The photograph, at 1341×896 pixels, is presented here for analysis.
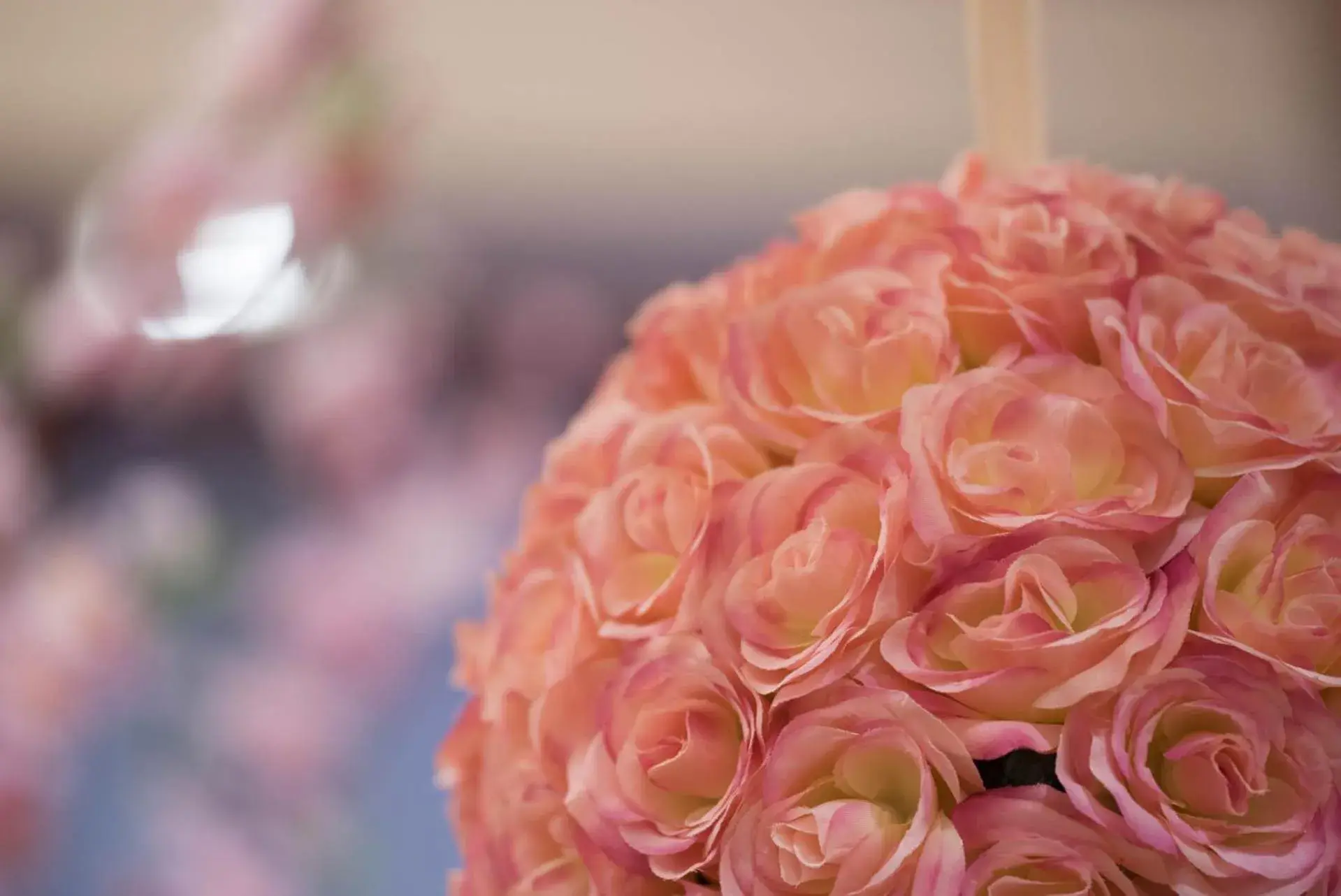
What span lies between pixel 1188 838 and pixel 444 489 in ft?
2.30

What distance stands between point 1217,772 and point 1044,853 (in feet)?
0.16

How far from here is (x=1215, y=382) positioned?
32 centimetres

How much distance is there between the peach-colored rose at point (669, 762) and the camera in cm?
30

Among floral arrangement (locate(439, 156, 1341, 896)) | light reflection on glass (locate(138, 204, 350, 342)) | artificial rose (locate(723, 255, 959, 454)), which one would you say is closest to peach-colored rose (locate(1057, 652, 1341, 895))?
floral arrangement (locate(439, 156, 1341, 896))

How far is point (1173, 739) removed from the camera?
0.28 meters

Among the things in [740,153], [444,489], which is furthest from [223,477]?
[740,153]

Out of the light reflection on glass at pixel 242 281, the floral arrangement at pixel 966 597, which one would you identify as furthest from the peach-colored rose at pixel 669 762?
the light reflection on glass at pixel 242 281

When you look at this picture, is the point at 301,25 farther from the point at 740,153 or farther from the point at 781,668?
the point at 781,668

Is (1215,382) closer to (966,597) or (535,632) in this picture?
(966,597)

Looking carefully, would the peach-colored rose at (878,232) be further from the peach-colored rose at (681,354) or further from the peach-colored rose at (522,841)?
the peach-colored rose at (522,841)

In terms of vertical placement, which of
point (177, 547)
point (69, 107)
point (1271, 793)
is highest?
point (69, 107)

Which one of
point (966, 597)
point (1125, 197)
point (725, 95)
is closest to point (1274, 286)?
point (1125, 197)

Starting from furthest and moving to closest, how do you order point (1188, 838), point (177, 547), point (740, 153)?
point (740, 153) < point (177, 547) < point (1188, 838)

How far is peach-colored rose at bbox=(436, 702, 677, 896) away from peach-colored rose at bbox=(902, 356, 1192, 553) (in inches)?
5.4
